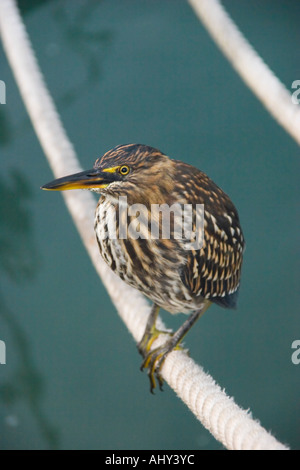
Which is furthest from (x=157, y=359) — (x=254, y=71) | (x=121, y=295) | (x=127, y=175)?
(x=254, y=71)

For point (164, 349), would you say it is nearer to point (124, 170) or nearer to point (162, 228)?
point (162, 228)

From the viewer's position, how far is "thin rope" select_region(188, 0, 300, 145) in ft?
3.88

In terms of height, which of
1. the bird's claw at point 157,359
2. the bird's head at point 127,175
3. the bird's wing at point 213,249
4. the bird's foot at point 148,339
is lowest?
the bird's claw at point 157,359

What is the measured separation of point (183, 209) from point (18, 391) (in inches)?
61.1

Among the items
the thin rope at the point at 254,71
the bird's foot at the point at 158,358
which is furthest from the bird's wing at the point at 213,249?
the thin rope at the point at 254,71

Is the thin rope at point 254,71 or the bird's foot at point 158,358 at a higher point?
the thin rope at point 254,71

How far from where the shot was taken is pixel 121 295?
1.05 metres

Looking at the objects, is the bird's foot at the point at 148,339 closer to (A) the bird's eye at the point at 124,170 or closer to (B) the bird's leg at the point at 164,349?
(B) the bird's leg at the point at 164,349

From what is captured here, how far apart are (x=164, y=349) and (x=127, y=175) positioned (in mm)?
408

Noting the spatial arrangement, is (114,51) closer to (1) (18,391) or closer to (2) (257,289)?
(2) (257,289)

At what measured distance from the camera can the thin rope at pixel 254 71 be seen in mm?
1184

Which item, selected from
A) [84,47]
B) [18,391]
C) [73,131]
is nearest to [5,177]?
[73,131]

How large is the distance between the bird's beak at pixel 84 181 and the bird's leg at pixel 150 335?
1.31ft

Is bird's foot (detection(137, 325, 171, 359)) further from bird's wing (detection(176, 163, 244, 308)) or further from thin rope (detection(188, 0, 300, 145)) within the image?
thin rope (detection(188, 0, 300, 145))
